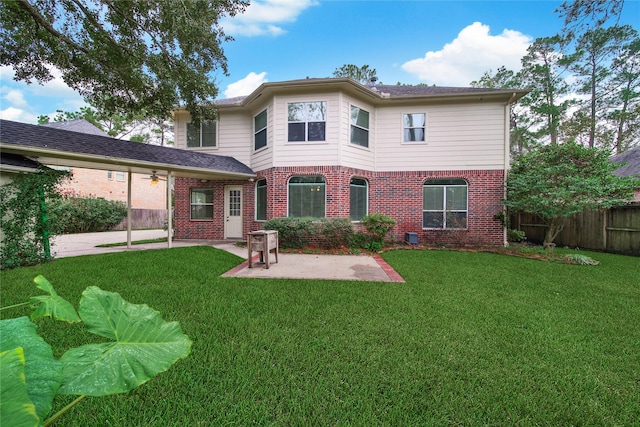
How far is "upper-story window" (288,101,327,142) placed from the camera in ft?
29.3

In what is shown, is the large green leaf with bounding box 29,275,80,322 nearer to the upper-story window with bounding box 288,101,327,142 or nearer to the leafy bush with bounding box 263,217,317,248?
the leafy bush with bounding box 263,217,317,248

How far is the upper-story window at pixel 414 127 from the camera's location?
9.77 meters

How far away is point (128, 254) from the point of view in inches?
279

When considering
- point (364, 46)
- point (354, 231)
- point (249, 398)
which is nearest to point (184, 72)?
point (364, 46)

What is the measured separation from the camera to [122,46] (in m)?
6.49

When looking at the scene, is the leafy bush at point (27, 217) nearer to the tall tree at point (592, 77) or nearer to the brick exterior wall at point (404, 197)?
the brick exterior wall at point (404, 197)

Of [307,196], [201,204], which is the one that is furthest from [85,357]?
[201,204]

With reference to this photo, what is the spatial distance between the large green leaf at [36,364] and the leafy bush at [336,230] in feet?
24.7

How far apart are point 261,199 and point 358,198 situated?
3694 millimetres

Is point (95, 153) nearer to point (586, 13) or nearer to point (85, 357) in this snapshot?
point (85, 357)

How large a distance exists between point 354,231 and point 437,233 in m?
3.42

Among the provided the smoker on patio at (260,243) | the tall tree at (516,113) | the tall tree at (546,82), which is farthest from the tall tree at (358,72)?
the smoker on patio at (260,243)

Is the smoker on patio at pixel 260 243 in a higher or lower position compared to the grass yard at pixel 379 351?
higher

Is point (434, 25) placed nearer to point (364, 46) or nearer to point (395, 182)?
point (364, 46)
